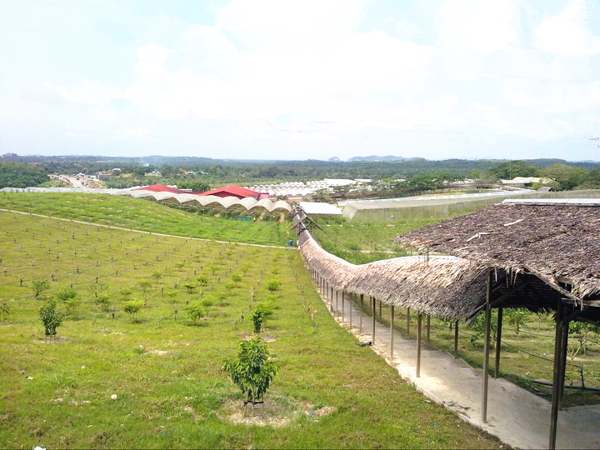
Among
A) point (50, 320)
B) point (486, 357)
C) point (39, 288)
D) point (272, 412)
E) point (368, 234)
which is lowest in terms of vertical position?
point (368, 234)

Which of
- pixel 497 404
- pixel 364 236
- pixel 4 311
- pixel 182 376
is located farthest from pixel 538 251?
pixel 364 236

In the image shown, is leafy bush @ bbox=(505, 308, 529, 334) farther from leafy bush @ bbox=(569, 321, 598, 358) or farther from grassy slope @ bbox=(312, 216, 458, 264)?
grassy slope @ bbox=(312, 216, 458, 264)

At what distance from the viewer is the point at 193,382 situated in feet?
40.4

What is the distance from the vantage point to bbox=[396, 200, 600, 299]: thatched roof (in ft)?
27.2

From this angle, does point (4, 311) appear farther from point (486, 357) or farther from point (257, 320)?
point (486, 357)

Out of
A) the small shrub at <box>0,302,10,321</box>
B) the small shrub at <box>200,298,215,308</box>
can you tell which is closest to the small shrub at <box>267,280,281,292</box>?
the small shrub at <box>200,298,215,308</box>

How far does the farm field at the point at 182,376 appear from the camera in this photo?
9664mm

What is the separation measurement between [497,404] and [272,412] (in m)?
5.41

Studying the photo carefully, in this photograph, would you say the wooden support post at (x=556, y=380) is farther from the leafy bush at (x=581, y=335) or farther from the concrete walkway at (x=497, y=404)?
the leafy bush at (x=581, y=335)

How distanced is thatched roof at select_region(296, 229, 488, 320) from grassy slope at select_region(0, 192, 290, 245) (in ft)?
97.0

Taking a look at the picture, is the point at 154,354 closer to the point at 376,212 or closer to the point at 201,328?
the point at 201,328

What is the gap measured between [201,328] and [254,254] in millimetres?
20451

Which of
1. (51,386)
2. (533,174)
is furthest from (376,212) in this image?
(533,174)

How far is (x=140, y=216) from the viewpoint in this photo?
53250 mm
